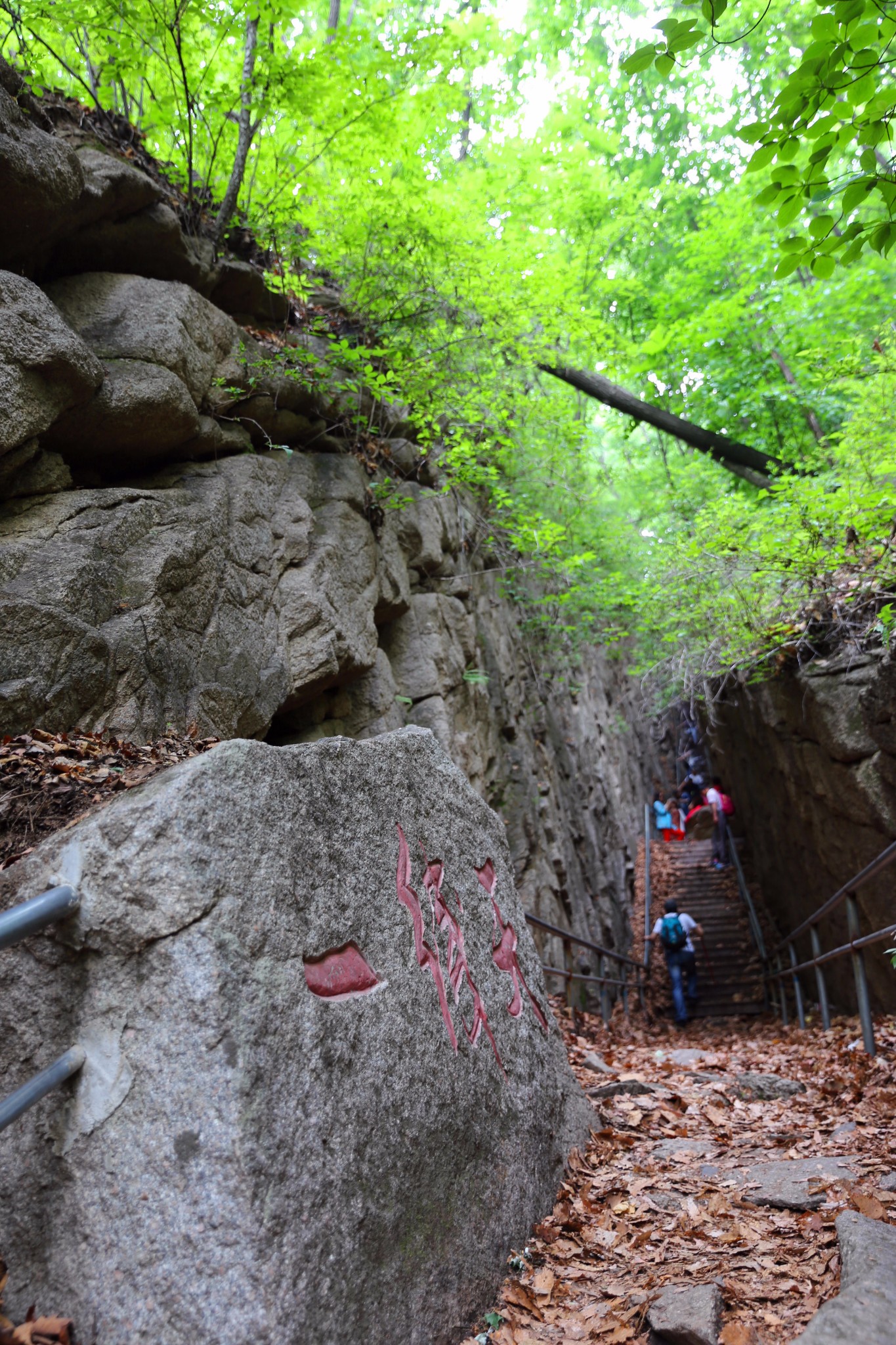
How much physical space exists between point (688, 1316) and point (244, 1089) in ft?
3.99

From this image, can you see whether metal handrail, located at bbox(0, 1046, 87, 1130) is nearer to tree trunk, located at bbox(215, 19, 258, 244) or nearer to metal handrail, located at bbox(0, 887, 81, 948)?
metal handrail, located at bbox(0, 887, 81, 948)

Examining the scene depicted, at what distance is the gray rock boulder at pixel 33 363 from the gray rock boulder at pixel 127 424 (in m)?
0.28

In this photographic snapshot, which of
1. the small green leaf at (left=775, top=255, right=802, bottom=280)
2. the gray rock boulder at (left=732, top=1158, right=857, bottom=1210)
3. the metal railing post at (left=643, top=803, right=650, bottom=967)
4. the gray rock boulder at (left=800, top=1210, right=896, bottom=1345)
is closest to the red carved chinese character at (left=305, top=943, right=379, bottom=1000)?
the gray rock boulder at (left=800, top=1210, right=896, bottom=1345)

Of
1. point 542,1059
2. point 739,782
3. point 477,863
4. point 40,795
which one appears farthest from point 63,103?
point 739,782

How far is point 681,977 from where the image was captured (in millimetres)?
9945

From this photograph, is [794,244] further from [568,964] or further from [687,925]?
[687,925]

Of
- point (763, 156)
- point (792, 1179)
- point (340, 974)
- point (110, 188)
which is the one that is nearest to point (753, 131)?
point (763, 156)

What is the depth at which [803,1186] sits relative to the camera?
262cm

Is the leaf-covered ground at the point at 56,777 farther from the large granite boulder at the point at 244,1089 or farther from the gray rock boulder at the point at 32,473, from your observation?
the gray rock boulder at the point at 32,473

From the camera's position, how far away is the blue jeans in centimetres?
969

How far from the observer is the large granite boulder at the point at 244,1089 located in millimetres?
1475

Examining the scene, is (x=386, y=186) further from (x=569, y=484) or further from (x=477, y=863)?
(x=477, y=863)

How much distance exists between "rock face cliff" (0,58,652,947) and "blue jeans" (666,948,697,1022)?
8.00ft

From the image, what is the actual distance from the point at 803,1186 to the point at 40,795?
285 cm
